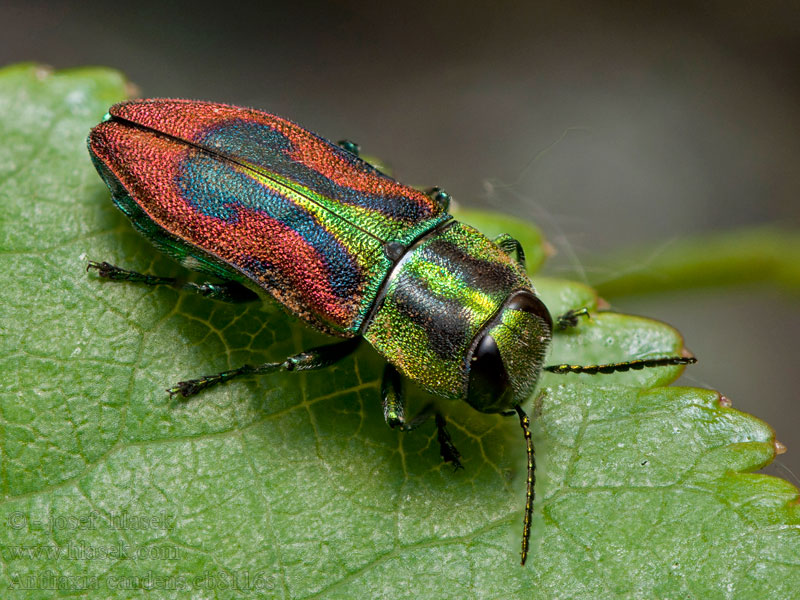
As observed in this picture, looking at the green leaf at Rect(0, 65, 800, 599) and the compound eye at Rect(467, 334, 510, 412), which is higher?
the compound eye at Rect(467, 334, 510, 412)

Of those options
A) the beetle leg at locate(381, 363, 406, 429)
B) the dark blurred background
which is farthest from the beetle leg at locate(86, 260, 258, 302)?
the dark blurred background

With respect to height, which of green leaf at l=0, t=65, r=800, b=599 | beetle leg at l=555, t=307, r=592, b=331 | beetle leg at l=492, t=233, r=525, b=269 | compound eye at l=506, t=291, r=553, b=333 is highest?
beetle leg at l=492, t=233, r=525, b=269

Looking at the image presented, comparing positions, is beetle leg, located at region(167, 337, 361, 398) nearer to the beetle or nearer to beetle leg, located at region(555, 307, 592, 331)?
the beetle

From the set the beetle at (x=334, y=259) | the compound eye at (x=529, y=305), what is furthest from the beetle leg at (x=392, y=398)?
the compound eye at (x=529, y=305)

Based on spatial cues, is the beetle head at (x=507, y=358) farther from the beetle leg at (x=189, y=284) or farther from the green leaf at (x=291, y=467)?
the beetle leg at (x=189, y=284)

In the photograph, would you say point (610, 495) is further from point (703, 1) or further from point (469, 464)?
point (703, 1)

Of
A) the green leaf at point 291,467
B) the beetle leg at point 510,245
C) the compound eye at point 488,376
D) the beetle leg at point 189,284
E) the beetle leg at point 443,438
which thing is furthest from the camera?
the beetle leg at point 510,245

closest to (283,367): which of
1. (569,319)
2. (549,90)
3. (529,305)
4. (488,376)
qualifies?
(488,376)
